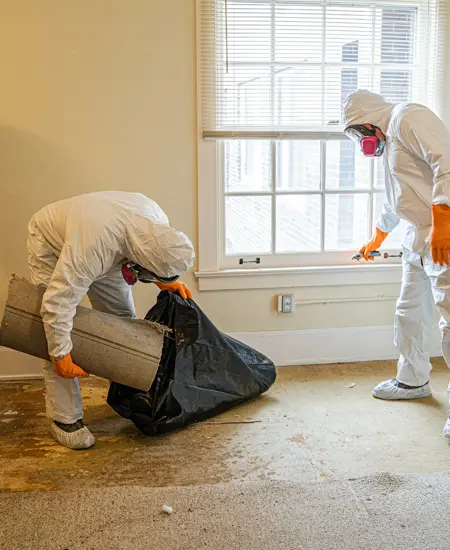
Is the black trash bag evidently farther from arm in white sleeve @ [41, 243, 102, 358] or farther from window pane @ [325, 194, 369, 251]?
window pane @ [325, 194, 369, 251]

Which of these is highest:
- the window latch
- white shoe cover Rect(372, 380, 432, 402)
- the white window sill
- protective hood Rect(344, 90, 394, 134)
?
protective hood Rect(344, 90, 394, 134)

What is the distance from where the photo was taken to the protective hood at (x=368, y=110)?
9.27 feet

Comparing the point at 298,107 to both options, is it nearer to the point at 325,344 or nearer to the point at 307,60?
the point at 307,60

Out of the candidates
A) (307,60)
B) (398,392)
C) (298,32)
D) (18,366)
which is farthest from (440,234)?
(18,366)

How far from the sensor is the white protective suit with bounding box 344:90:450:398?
101 inches

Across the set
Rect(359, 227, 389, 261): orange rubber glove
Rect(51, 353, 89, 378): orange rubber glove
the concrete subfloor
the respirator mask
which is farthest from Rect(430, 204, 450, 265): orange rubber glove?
Rect(51, 353, 89, 378): orange rubber glove

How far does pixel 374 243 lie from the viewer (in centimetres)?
324

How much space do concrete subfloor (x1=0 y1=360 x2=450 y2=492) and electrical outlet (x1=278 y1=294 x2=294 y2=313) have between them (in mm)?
413

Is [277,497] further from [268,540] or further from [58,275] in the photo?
[58,275]

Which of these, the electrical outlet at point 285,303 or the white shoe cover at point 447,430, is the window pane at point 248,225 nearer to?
the electrical outlet at point 285,303

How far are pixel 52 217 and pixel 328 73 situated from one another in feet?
5.42

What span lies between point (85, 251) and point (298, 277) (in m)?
1.48

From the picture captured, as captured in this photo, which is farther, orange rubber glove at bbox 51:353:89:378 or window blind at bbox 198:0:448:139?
window blind at bbox 198:0:448:139

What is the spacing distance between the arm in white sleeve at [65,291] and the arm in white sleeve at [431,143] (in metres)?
1.30
